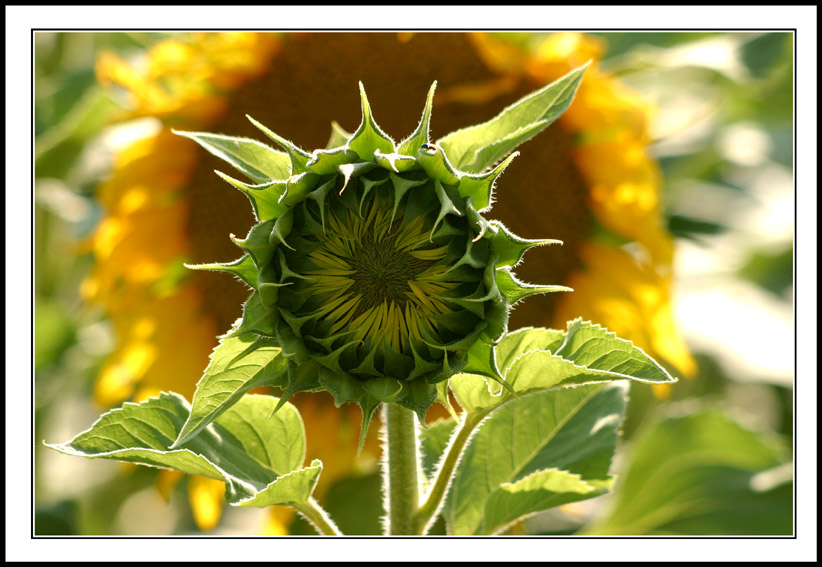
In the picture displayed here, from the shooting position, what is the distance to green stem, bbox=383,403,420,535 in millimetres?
650

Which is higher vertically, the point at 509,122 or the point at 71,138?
the point at 71,138

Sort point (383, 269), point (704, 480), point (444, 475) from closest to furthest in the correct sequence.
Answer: point (383, 269), point (444, 475), point (704, 480)

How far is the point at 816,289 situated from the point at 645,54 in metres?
0.63

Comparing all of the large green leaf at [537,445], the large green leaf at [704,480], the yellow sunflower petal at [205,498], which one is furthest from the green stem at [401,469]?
the yellow sunflower petal at [205,498]

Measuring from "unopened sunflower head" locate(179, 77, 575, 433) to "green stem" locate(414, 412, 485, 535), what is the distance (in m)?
0.11

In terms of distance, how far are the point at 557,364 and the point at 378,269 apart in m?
0.13

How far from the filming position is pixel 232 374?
0.58 meters

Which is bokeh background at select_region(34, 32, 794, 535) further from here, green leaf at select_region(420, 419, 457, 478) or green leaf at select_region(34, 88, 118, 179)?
green leaf at select_region(420, 419, 457, 478)

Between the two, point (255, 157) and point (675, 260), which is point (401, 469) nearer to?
point (255, 157)

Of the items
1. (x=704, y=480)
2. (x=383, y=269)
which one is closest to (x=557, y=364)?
(x=383, y=269)

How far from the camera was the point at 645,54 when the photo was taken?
1473 mm

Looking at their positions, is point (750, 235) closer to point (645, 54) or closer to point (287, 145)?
point (645, 54)

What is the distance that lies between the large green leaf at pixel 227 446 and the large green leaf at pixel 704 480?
1.67 ft

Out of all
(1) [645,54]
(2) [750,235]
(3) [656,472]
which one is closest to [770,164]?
(2) [750,235]
